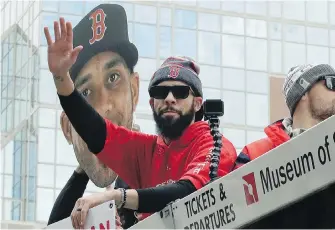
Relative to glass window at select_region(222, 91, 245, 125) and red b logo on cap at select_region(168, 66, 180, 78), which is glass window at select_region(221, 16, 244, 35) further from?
red b logo on cap at select_region(168, 66, 180, 78)

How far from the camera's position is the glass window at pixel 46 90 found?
17.2 m

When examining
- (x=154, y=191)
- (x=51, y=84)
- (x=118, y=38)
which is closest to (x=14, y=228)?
(x=51, y=84)

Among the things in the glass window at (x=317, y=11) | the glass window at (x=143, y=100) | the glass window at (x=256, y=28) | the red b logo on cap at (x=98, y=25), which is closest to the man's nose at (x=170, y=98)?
the red b logo on cap at (x=98, y=25)

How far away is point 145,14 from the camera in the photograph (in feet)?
58.6

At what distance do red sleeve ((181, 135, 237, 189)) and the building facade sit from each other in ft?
32.3

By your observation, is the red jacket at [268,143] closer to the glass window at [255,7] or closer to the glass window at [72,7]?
the glass window at [72,7]

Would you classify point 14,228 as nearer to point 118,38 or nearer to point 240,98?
point 240,98

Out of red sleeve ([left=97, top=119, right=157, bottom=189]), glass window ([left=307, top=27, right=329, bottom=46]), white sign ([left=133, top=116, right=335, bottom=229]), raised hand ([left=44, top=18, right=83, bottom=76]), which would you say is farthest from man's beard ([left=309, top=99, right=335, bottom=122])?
glass window ([left=307, top=27, right=329, bottom=46])

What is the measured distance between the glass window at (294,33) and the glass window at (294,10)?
165mm

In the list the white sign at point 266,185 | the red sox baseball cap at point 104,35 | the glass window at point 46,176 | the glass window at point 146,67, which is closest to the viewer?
the white sign at point 266,185

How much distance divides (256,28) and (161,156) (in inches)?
503

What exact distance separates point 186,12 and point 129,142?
39.8 feet

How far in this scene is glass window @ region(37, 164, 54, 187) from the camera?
17.2 metres

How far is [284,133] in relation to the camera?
5285 millimetres
